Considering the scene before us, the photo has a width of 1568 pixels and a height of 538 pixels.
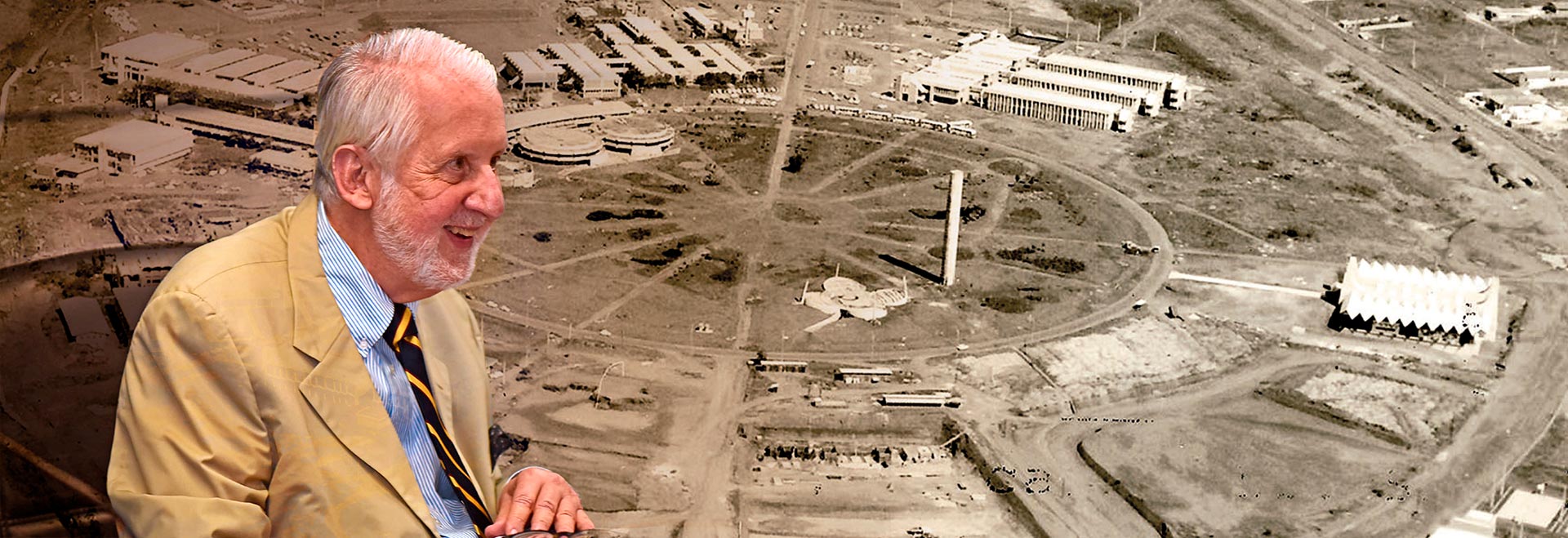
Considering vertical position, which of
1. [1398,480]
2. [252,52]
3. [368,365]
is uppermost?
[368,365]

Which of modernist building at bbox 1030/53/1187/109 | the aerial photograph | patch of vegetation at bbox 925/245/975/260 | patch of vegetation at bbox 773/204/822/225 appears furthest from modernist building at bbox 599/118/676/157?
modernist building at bbox 1030/53/1187/109

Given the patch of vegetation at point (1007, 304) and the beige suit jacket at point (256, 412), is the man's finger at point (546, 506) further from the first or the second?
the patch of vegetation at point (1007, 304)

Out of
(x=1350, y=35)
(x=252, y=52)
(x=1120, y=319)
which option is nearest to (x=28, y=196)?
(x=252, y=52)

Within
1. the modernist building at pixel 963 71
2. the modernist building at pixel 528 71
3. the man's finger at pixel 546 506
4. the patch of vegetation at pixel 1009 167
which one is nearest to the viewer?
the man's finger at pixel 546 506

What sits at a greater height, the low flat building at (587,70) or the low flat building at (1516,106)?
the low flat building at (587,70)

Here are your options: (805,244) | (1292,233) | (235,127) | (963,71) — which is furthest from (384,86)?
(963,71)

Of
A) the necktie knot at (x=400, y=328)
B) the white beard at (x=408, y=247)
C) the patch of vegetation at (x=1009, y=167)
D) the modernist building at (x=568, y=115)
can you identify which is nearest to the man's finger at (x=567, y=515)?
the necktie knot at (x=400, y=328)

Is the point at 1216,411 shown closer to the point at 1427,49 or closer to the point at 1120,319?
the point at 1120,319

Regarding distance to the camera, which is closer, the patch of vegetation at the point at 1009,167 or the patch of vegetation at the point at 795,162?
the patch of vegetation at the point at 795,162

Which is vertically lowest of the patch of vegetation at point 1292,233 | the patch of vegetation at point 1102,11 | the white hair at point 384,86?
the patch of vegetation at point 1292,233
